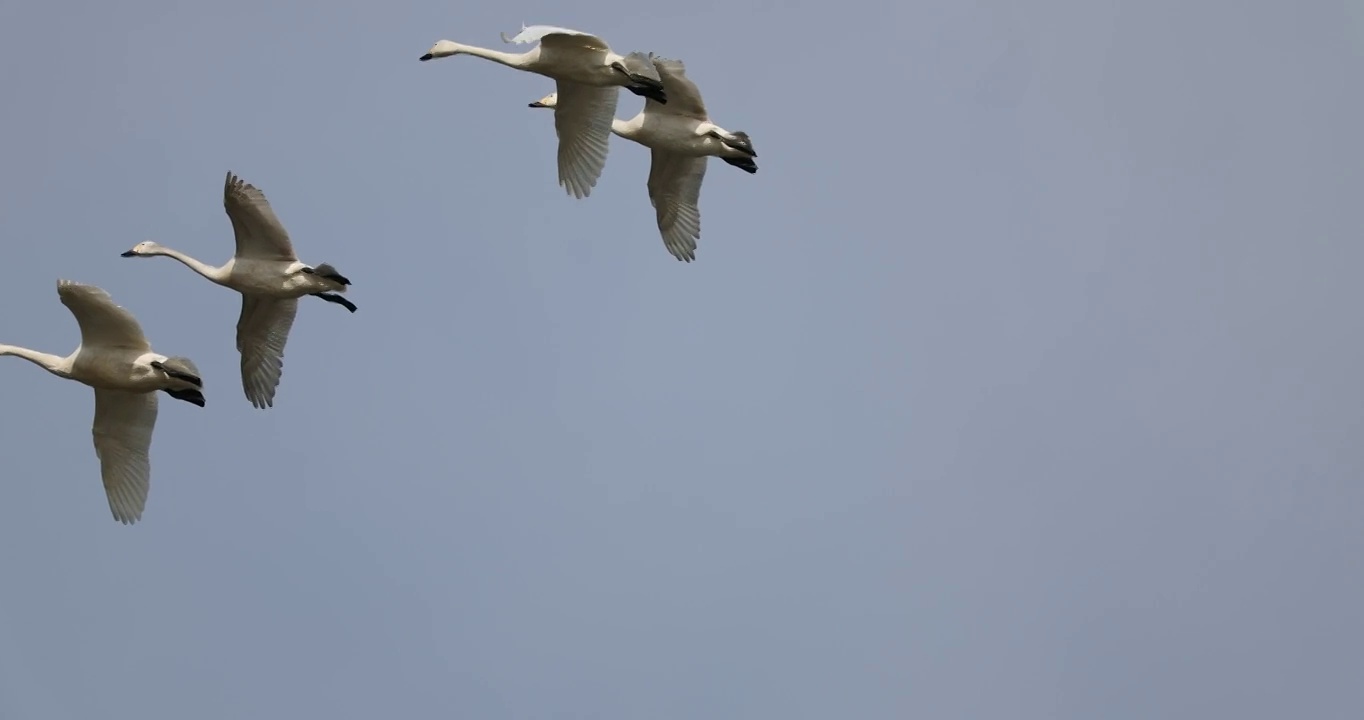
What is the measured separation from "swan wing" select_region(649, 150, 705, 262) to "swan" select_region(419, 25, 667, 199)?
7.61ft

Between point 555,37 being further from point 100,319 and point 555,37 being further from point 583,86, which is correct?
point 100,319

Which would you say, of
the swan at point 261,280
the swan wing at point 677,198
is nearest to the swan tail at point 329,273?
the swan at point 261,280

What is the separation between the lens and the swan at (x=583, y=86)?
42.7 metres

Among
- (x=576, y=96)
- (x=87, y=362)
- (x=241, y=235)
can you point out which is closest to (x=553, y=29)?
(x=576, y=96)

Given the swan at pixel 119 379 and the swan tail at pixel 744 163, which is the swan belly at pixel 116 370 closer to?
the swan at pixel 119 379

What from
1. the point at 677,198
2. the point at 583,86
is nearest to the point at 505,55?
the point at 583,86

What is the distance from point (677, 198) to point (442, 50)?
448cm

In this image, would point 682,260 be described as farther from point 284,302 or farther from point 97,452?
point 97,452

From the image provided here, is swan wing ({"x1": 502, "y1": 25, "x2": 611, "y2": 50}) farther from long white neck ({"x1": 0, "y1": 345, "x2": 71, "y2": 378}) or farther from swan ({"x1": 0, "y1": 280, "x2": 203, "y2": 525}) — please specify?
long white neck ({"x1": 0, "y1": 345, "x2": 71, "y2": 378})

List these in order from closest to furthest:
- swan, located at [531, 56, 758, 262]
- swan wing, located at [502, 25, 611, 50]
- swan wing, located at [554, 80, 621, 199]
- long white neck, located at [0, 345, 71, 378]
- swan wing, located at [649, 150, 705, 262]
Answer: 1. swan wing, located at [502, 25, 611, 50]
2. long white neck, located at [0, 345, 71, 378]
3. swan wing, located at [554, 80, 621, 199]
4. swan, located at [531, 56, 758, 262]
5. swan wing, located at [649, 150, 705, 262]

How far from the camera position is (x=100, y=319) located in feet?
136

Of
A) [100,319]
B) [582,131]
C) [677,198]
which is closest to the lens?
[100,319]

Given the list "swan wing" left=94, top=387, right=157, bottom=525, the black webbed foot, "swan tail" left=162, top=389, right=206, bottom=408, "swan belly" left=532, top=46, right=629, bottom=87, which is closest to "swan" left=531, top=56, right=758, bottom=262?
"swan belly" left=532, top=46, right=629, bottom=87

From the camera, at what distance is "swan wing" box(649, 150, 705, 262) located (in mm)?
46625
